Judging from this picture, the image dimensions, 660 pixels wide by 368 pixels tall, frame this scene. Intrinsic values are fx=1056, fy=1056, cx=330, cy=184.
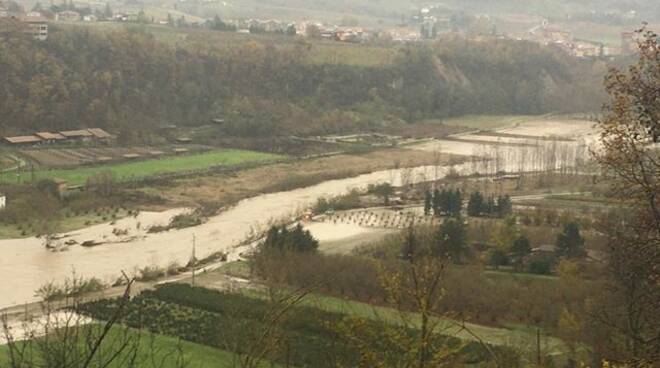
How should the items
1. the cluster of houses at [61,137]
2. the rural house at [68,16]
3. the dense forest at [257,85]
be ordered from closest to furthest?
the cluster of houses at [61,137] < the dense forest at [257,85] < the rural house at [68,16]

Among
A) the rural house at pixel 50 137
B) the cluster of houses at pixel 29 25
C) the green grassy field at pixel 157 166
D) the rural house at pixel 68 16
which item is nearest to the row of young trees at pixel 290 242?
the green grassy field at pixel 157 166

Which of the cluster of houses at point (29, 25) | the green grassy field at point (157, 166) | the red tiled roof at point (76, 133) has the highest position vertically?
the cluster of houses at point (29, 25)

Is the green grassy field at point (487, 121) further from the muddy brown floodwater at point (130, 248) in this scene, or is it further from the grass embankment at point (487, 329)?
the grass embankment at point (487, 329)

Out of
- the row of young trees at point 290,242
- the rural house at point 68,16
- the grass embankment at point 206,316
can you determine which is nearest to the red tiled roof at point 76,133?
the row of young trees at point 290,242

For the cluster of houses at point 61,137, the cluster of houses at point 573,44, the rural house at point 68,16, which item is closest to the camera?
the cluster of houses at point 61,137

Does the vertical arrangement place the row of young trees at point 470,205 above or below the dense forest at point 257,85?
below

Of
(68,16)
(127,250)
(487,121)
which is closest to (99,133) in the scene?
(127,250)

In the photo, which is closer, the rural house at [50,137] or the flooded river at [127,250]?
the flooded river at [127,250]
